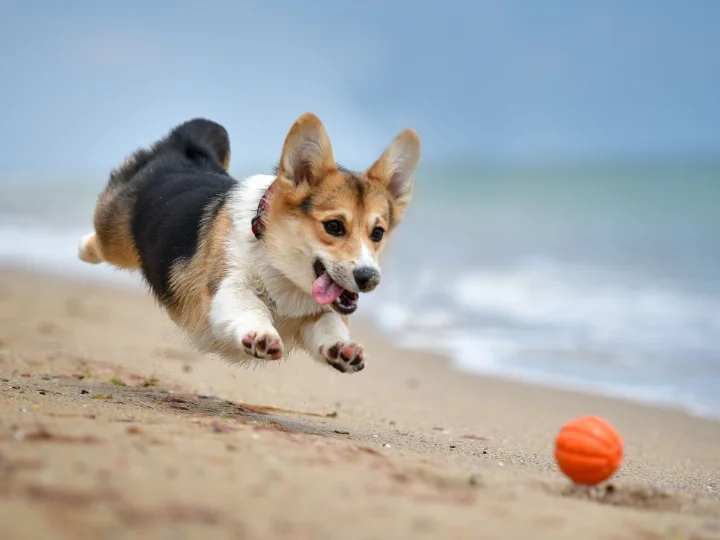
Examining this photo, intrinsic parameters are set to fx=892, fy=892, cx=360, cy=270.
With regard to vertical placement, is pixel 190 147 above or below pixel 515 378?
above

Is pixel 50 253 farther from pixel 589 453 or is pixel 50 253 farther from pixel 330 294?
pixel 589 453

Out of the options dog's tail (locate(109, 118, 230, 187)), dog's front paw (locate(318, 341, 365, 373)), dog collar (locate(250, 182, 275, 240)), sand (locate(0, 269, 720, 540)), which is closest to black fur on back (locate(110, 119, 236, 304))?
dog's tail (locate(109, 118, 230, 187))

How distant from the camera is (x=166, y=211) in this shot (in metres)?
5.11

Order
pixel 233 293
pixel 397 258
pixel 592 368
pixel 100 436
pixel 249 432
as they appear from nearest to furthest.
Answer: pixel 100 436 → pixel 249 432 → pixel 233 293 → pixel 592 368 → pixel 397 258

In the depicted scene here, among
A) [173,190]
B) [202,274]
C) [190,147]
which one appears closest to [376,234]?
[202,274]

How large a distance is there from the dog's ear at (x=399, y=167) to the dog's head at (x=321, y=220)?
143mm

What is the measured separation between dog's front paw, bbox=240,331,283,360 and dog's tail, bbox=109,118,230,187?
2.30 metres

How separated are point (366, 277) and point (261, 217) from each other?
2.51 feet

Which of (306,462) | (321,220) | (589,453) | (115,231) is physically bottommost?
(306,462)

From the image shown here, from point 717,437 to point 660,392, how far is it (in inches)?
43.7

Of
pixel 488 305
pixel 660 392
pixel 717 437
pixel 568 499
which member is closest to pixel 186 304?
pixel 568 499

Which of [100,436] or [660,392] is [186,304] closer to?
[100,436]

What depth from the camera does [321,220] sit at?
428 centimetres

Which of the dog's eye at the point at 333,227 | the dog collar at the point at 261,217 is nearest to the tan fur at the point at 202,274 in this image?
the dog collar at the point at 261,217
